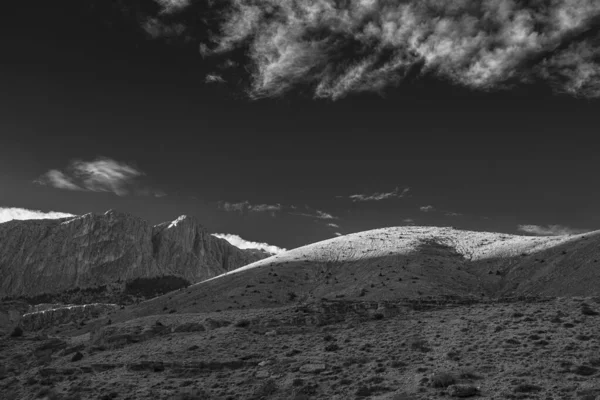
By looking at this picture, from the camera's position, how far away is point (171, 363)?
110ft

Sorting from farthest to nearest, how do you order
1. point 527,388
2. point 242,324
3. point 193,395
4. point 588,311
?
point 242,324
point 588,311
point 193,395
point 527,388

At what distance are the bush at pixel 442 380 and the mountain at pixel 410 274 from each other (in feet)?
101

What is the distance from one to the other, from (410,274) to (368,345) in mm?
36834

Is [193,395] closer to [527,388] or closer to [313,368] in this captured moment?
[313,368]

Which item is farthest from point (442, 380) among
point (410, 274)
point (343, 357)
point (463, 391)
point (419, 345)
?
point (410, 274)

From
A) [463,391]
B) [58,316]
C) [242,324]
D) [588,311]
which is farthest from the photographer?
[58,316]

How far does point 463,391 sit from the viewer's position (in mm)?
20266

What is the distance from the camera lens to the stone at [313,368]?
2763 cm

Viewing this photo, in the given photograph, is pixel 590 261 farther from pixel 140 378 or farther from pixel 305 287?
pixel 140 378

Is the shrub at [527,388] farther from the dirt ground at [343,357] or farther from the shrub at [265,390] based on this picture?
the shrub at [265,390]

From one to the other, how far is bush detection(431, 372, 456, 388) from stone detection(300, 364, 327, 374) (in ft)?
27.8

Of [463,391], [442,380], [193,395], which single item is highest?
[442,380]

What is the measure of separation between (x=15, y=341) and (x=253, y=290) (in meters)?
39.2

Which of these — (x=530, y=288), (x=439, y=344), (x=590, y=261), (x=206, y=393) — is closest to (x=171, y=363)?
(x=206, y=393)
